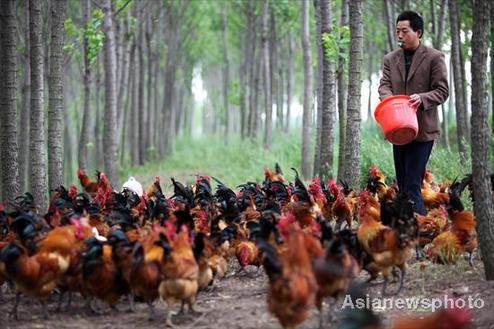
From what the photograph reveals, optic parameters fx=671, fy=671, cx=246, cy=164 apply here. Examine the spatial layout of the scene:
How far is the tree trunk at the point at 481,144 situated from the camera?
Result: 6.23 meters

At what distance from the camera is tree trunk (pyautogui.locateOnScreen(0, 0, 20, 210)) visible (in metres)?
8.73

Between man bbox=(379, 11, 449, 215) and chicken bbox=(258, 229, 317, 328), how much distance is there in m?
3.11

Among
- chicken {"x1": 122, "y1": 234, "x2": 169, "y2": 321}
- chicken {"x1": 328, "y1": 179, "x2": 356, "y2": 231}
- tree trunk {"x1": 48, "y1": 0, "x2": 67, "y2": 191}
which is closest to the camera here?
chicken {"x1": 122, "y1": 234, "x2": 169, "y2": 321}

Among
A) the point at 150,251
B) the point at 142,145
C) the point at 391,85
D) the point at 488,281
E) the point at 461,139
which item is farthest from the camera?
the point at 142,145

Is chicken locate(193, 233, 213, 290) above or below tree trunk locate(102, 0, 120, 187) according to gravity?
below

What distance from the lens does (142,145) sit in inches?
983

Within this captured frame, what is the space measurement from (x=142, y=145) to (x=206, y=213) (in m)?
16.9

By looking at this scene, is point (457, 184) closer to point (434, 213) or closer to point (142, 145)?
point (434, 213)

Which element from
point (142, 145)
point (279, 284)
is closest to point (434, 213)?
point (279, 284)

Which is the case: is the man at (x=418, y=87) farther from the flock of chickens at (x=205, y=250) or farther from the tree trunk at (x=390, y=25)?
the tree trunk at (x=390, y=25)

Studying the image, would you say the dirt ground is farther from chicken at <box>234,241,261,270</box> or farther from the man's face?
the man's face

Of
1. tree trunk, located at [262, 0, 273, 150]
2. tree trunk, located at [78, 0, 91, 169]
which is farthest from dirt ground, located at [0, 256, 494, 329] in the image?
tree trunk, located at [262, 0, 273, 150]

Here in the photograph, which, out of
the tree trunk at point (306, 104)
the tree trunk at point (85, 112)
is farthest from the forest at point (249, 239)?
the tree trunk at point (306, 104)

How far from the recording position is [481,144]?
20.6 feet
